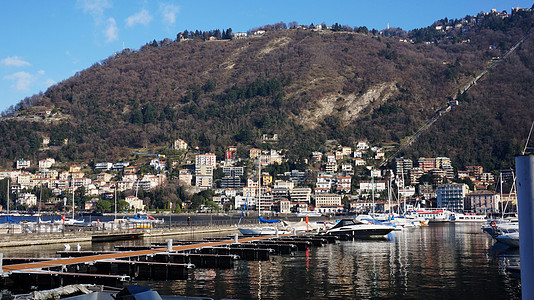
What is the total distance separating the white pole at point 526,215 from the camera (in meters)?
7.43

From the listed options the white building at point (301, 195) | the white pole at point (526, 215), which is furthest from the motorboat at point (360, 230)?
the white building at point (301, 195)

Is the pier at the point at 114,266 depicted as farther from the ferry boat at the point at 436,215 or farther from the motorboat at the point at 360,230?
the ferry boat at the point at 436,215

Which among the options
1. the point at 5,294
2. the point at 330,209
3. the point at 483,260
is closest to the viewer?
the point at 5,294

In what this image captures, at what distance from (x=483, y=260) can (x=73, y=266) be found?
80.2ft

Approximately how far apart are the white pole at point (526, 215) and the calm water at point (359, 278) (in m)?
14.2

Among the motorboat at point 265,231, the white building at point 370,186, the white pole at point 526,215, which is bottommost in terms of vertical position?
the motorboat at point 265,231

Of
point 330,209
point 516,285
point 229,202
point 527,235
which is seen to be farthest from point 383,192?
point 527,235

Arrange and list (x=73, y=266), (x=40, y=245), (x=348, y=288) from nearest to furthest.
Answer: (x=348, y=288), (x=73, y=266), (x=40, y=245)

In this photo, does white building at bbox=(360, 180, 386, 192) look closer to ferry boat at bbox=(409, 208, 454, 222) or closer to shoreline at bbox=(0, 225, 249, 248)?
ferry boat at bbox=(409, 208, 454, 222)

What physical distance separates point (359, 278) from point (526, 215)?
19.9 meters

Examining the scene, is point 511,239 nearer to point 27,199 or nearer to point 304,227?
point 304,227

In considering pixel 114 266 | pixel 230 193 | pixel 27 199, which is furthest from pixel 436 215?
pixel 27 199

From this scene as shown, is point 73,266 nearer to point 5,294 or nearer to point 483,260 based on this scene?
point 5,294

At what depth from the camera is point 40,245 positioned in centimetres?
4478
